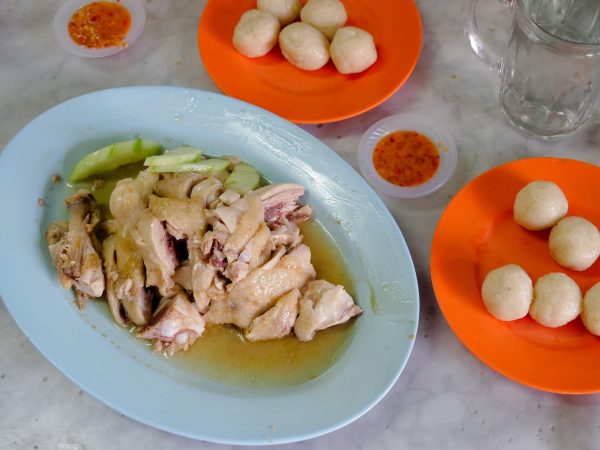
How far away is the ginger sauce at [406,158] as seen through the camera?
88.0 inches

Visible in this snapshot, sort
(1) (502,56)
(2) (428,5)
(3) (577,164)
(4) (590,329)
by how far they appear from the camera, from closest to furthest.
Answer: (4) (590,329) < (3) (577,164) < (1) (502,56) < (2) (428,5)

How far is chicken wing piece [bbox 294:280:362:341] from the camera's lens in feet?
6.06

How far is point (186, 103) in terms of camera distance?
2246mm

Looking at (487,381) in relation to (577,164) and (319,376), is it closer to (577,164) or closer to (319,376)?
(319,376)

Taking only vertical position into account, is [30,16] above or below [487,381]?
above

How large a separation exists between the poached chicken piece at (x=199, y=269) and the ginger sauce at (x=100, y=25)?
0.93 m

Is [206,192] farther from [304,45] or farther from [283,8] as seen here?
[283,8]

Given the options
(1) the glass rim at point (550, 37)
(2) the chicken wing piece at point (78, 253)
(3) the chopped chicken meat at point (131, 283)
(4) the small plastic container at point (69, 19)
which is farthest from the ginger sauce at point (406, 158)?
(4) the small plastic container at point (69, 19)

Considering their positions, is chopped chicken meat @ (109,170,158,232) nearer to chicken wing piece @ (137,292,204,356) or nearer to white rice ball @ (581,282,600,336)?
chicken wing piece @ (137,292,204,356)

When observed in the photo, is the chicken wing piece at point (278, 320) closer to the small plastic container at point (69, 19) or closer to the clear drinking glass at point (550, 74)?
the clear drinking glass at point (550, 74)

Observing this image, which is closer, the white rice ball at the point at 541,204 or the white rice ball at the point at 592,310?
the white rice ball at the point at 592,310

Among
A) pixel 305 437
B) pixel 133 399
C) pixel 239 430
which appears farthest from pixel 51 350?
pixel 305 437

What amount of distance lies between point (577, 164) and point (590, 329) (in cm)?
57

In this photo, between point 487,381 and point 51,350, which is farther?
point 487,381
